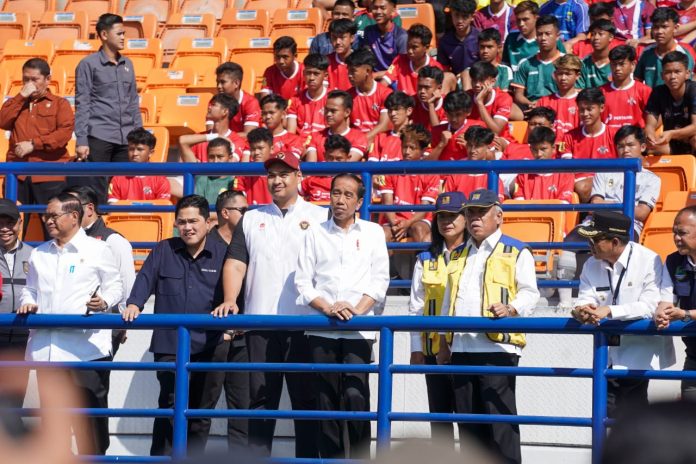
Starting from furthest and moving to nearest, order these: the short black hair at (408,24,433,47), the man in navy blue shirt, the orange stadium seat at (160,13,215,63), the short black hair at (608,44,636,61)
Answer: the orange stadium seat at (160,13,215,63)
the short black hair at (408,24,433,47)
the short black hair at (608,44,636,61)
the man in navy blue shirt

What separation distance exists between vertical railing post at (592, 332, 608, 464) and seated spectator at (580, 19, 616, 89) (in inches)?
217

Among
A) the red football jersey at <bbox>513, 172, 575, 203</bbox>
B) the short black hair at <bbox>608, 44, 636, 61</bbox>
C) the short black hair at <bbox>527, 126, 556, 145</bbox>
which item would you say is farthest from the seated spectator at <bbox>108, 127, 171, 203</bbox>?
the short black hair at <bbox>608, 44, 636, 61</bbox>

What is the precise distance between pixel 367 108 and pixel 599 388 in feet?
17.4

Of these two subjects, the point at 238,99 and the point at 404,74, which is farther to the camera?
the point at 404,74

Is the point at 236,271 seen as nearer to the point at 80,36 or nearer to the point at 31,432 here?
the point at 31,432

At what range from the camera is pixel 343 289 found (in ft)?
23.1

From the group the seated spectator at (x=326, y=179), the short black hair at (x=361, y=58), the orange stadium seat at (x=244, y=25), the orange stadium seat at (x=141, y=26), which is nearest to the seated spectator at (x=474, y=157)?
the seated spectator at (x=326, y=179)

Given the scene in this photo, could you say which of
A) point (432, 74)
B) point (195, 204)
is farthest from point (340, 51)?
point (195, 204)

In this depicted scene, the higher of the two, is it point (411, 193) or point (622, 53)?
point (622, 53)

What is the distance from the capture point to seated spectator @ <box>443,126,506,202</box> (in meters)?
9.05

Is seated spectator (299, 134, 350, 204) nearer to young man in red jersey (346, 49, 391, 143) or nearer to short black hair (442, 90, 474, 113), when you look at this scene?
short black hair (442, 90, 474, 113)

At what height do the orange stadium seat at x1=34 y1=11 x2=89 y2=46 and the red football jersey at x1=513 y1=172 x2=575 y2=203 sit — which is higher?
the orange stadium seat at x1=34 y1=11 x2=89 y2=46

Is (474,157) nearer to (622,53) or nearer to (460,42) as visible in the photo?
(622,53)

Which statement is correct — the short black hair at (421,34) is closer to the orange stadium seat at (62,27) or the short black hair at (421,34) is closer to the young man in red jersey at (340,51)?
the young man in red jersey at (340,51)
